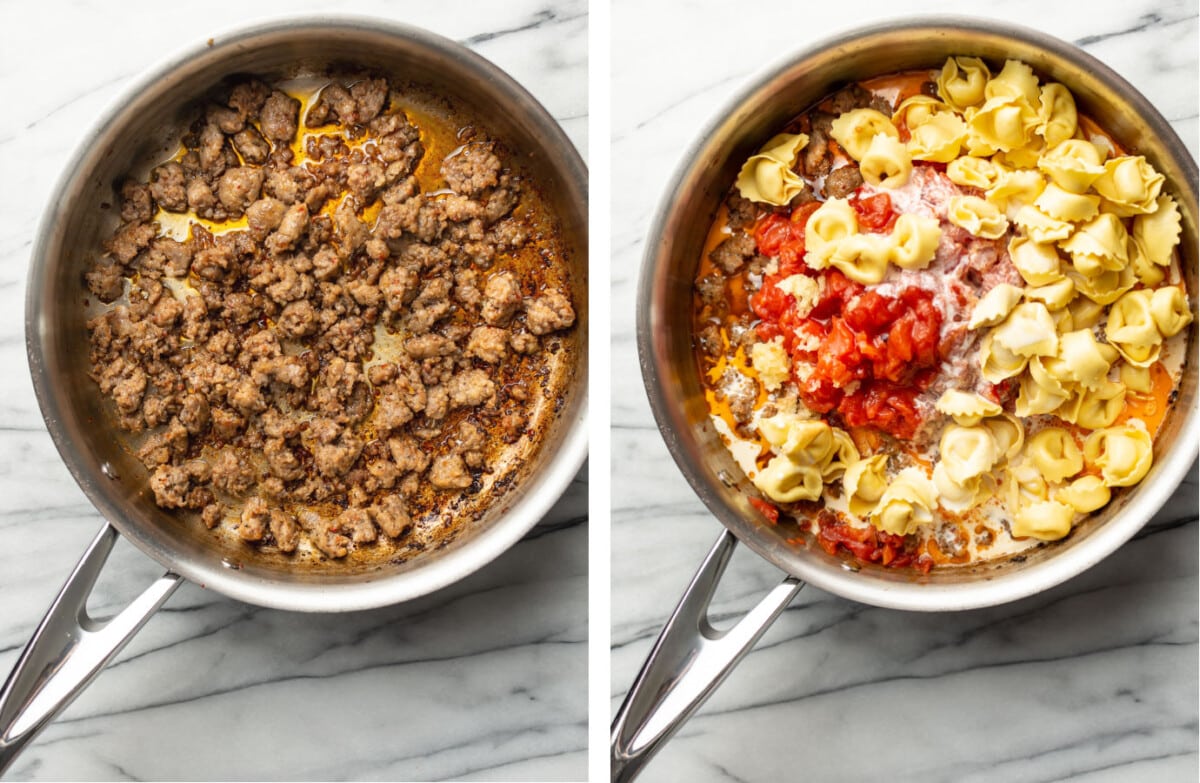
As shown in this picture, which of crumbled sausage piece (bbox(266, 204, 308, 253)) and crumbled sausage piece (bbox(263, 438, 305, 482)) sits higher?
crumbled sausage piece (bbox(266, 204, 308, 253))

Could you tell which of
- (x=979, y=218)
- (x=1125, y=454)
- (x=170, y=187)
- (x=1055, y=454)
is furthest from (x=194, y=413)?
(x=1125, y=454)

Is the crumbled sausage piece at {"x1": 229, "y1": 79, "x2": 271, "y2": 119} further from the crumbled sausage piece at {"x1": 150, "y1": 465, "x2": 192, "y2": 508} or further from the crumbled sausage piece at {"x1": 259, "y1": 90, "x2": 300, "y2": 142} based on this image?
the crumbled sausage piece at {"x1": 150, "y1": 465, "x2": 192, "y2": 508}

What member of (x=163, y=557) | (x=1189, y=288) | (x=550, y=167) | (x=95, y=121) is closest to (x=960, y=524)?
(x=1189, y=288)

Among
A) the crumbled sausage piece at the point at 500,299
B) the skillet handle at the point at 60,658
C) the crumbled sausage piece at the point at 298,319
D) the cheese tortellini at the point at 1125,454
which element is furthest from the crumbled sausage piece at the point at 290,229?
the cheese tortellini at the point at 1125,454

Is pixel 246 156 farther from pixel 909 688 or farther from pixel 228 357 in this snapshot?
pixel 909 688

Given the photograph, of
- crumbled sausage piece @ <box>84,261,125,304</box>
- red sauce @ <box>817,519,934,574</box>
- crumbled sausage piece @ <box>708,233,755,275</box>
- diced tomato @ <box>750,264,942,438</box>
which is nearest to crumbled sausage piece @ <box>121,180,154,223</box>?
crumbled sausage piece @ <box>84,261,125,304</box>
